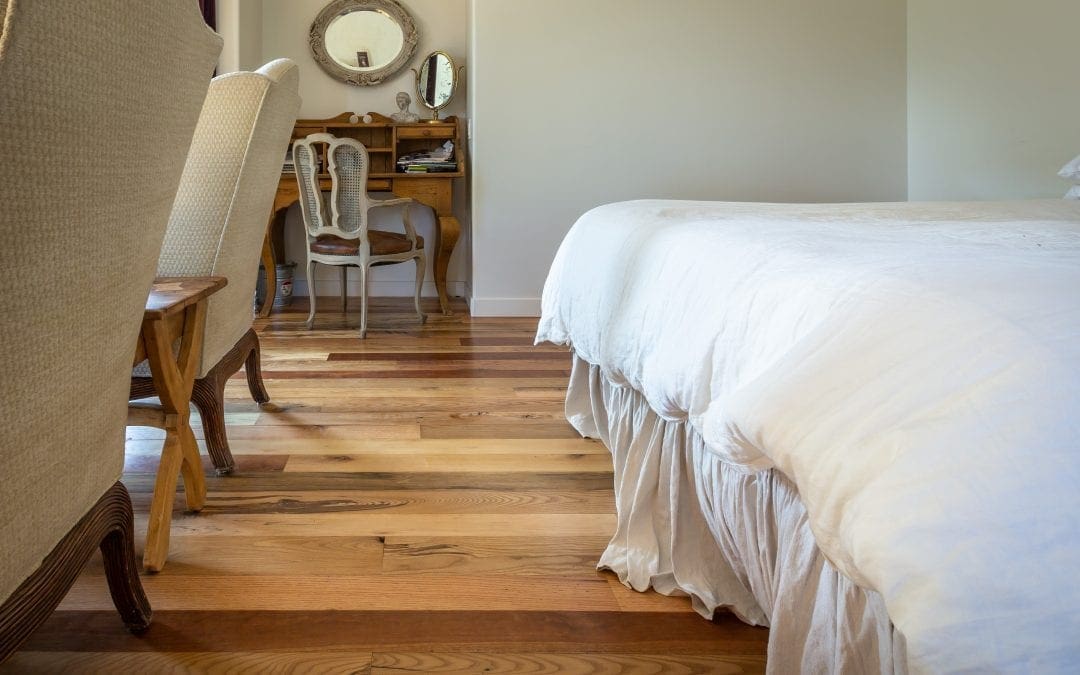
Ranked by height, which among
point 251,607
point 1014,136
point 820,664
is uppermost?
point 1014,136

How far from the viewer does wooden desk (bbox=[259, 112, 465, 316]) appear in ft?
15.2

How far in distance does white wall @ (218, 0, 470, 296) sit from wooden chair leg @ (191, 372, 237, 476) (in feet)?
10.7

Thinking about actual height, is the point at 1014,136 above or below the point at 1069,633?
above

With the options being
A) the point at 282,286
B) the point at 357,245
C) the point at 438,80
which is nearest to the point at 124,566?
the point at 357,245

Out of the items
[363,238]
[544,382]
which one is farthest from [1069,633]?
[363,238]

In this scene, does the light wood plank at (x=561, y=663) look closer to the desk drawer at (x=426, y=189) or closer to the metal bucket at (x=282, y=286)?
the desk drawer at (x=426, y=189)

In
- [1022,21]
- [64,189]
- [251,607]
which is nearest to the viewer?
[64,189]

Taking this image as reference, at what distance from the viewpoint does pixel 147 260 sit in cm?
112

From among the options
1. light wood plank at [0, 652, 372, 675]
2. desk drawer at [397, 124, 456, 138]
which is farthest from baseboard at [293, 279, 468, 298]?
light wood plank at [0, 652, 372, 675]

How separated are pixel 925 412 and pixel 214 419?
68.3 inches

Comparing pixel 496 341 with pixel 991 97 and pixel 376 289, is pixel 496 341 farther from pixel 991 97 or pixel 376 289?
pixel 991 97

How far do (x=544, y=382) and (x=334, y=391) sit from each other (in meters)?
0.73

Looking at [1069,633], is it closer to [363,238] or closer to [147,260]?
[147,260]

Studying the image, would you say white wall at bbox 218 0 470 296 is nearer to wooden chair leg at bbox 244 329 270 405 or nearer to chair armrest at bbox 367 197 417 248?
chair armrest at bbox 367 197 417 248
